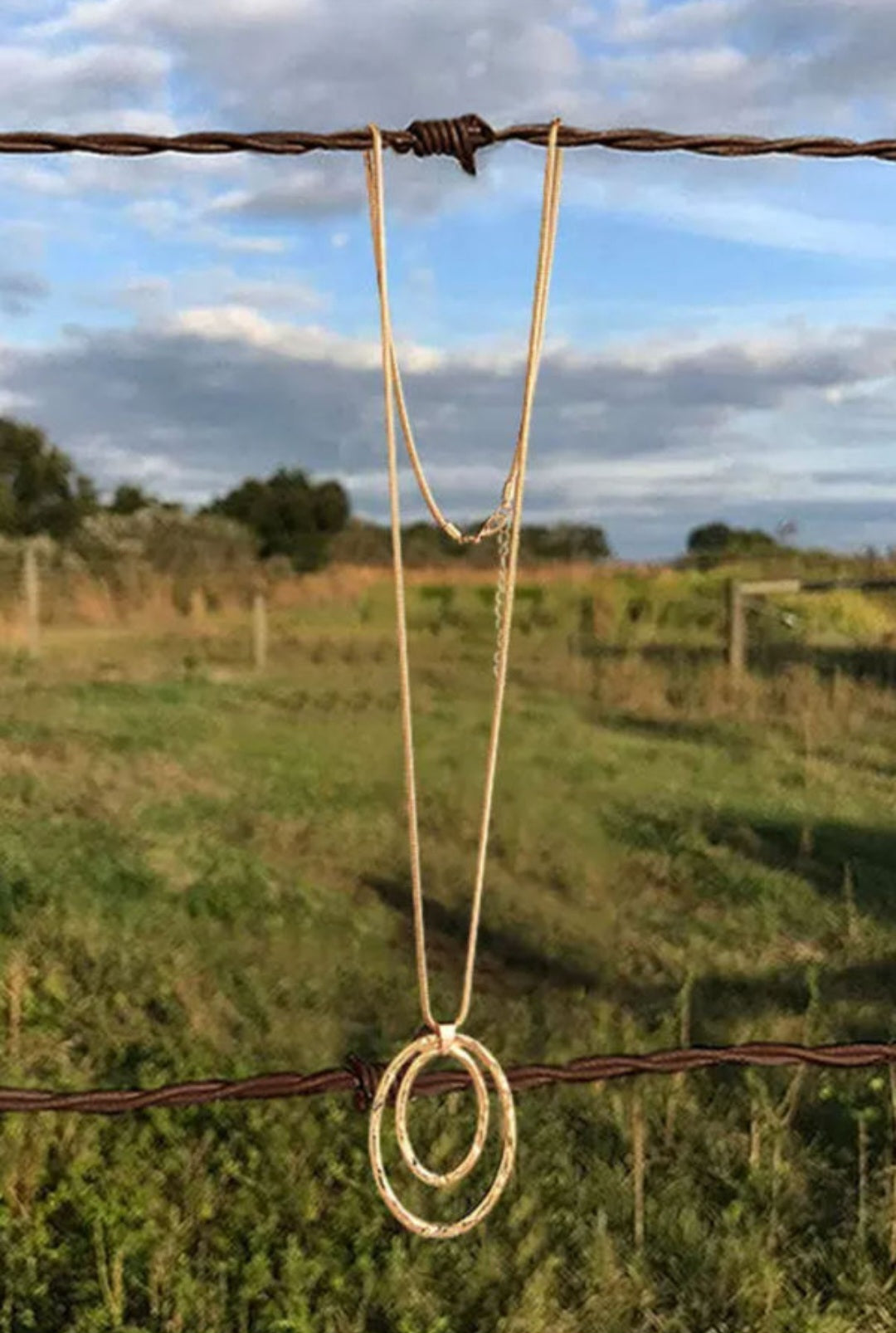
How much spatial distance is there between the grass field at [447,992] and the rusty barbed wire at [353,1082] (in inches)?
39.4

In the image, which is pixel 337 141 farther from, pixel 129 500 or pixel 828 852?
pixel 129 500

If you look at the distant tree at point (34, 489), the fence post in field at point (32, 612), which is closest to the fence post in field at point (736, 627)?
the fence post in field at point (32, 612)

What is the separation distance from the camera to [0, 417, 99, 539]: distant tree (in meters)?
25.0

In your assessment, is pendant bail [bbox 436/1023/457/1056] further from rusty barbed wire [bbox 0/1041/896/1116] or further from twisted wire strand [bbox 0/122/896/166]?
twisted wire strand [bbox 0/122/896/166]

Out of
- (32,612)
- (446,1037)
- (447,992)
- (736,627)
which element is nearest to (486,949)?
(447,992)

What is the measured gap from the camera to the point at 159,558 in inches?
955

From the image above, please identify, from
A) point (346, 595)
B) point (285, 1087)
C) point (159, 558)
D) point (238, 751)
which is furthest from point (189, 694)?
point (159, 558)

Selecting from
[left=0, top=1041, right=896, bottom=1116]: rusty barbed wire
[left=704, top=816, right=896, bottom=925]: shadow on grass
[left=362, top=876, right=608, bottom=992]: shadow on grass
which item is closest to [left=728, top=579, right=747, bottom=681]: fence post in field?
[left=704, top=816, right=896, bottom=925]: shadow on grass

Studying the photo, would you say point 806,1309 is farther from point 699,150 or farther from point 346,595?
point 346,595

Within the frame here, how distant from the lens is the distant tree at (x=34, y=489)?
986 inches

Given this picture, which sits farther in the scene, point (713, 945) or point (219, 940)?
point (713, 945)

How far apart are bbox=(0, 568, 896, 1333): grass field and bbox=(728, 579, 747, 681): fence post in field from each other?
3.38 ft

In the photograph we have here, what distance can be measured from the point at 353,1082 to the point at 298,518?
24.5m

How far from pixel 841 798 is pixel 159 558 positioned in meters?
17.7
